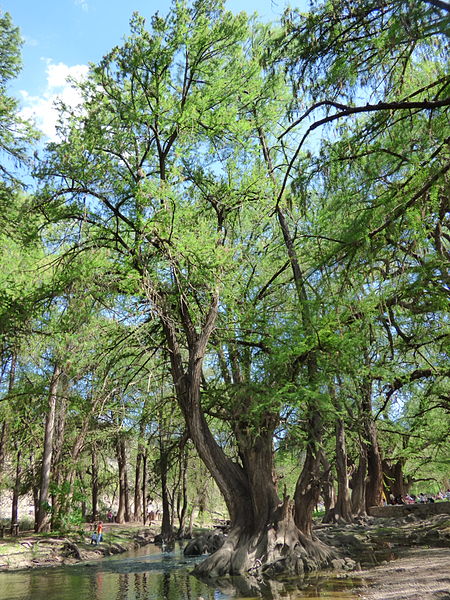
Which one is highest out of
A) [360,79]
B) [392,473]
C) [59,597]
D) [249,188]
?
[249,188]

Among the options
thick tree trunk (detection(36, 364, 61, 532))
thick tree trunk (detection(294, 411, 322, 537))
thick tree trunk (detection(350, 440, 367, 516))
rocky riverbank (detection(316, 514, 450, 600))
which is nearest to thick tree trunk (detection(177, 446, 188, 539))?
thick tree trunk (detection(294, 411, 322, 537))

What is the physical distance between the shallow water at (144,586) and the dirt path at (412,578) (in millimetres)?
481

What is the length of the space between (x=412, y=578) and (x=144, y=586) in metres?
6.10

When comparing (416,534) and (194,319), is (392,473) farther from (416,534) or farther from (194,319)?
(194,319)

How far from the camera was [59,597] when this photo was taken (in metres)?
10.1

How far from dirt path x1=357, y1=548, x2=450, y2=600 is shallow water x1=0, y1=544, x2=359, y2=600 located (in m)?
0.48

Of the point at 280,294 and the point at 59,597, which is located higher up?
the point at 280,294

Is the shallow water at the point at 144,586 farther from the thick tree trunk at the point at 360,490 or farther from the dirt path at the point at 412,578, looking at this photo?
the thick tree trunk at the point at 360,490

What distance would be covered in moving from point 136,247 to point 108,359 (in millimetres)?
3782

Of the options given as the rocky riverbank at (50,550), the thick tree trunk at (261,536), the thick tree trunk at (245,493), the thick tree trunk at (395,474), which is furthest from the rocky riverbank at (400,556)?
the rocky riverbank at (50,550)

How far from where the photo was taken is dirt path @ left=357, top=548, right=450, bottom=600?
7250 millimetres

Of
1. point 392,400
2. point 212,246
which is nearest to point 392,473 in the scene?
point 392,400

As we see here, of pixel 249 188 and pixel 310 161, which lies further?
pixel 249 188

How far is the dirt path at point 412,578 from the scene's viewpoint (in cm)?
725
